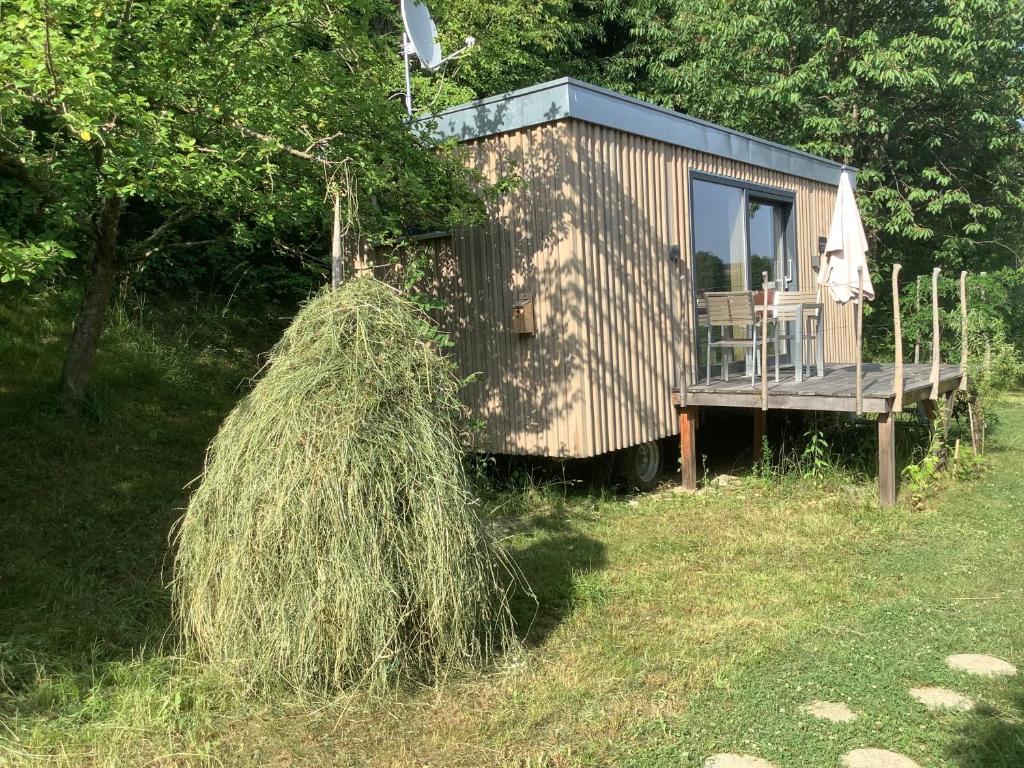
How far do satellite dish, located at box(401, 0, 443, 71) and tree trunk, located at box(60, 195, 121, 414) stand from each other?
2.92 meters

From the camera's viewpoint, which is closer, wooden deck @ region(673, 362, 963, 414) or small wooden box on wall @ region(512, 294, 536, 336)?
wooden deck @ region(673, 362, 963, 414)

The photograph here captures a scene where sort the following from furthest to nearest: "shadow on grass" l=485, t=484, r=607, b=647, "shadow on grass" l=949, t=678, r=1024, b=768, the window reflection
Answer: the window reflection, "shadow on grass" l=485, t=484, r=607, b=647, "shadow on grass" l=949, t=678, r=1024, b=768

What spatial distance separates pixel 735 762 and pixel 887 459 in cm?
457

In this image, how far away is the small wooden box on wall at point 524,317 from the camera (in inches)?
288

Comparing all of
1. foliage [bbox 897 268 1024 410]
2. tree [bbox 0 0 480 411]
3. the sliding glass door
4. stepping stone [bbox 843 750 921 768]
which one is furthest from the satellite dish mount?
foliage [bbox 897 268 1024 410]

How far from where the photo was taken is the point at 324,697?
11.8 ft

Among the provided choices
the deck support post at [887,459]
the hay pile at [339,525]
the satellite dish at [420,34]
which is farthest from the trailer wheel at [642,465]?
the hay pile at [339,525]

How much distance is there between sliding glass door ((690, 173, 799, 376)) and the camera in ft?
28.5

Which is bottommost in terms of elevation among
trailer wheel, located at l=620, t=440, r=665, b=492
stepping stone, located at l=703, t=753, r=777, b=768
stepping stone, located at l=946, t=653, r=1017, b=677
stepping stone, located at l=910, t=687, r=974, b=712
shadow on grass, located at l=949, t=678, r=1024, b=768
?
stepping stone, located at l=703, t=753, r=777, b=768

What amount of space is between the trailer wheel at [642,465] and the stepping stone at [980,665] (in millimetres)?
4102

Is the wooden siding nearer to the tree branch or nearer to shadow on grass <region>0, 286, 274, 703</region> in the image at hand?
the tree branch

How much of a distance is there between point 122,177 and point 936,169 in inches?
611

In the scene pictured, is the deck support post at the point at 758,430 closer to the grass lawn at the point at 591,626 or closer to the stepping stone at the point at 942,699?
the grass lawn at the point at 591,626

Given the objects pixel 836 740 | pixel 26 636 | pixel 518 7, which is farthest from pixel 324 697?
pixel 518 7
